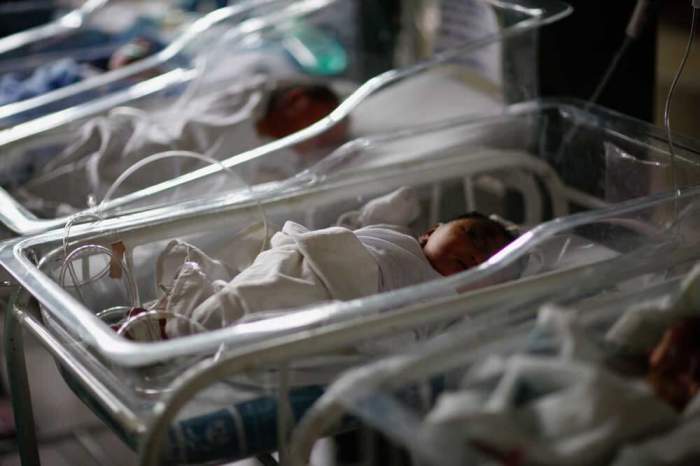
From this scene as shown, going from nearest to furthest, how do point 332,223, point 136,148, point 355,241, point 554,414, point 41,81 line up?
point 554,414
point 355,241
point 332,223
point 136,148
point 41,81

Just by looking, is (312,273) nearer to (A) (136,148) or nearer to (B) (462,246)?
(B) (462,246)

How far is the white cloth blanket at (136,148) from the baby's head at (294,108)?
0.18ft

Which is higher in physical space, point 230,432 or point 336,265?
point 336,265

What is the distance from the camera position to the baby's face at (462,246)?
5.10ft

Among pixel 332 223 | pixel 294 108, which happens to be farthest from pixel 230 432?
pixel 294 108

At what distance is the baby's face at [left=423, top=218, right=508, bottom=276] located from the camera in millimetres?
1556

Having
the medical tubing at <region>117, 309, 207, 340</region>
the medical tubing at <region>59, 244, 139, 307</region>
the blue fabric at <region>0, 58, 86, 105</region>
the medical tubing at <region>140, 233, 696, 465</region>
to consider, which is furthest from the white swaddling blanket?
the blue fabric at <region>0, 58, 86, 105</region>

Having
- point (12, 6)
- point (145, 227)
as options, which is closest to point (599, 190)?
point (145, 227)

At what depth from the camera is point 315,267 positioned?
4.63 feet

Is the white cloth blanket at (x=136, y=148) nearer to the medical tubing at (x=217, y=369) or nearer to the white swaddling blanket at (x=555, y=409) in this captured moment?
the medical tubing at (x=217, y=369)

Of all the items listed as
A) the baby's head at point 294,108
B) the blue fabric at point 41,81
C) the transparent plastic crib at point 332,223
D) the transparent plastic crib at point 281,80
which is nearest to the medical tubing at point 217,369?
the transparent plastic crib at point 332,223

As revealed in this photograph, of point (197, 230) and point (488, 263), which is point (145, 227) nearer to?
point (197, 230)

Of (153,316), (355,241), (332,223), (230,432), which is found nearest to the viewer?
(230,432)

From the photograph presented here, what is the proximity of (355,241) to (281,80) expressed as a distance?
106cm
